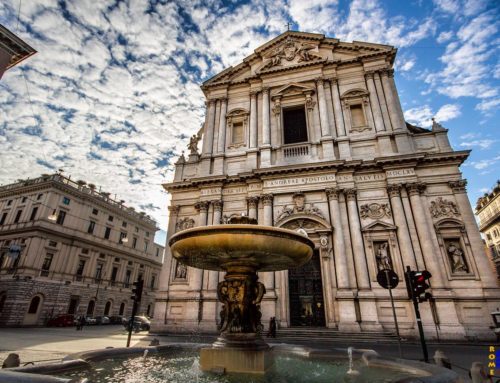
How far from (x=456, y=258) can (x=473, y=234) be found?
1343 millimetres

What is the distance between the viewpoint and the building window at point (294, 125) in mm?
18266

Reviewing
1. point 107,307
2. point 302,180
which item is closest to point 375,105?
point 302,180

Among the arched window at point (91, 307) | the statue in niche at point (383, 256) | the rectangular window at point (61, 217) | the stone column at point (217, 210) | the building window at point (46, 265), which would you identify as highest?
the rectangular window at point (61, 217)

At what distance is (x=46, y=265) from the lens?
2642 centimetres

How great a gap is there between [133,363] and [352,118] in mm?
16629

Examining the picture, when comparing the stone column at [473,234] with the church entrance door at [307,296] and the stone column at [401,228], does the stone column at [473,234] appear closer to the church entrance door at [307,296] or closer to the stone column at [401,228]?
the stone column at [401,228]

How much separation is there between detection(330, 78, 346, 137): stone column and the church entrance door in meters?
7.37

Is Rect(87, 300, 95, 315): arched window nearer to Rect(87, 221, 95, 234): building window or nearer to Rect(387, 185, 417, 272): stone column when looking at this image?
Rect(87, 221, 95, 234): building window

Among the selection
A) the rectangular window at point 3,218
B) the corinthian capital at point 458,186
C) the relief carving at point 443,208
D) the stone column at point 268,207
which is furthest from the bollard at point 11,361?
the rectangular window at point 3,218

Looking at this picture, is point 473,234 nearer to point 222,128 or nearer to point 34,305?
point 222,128

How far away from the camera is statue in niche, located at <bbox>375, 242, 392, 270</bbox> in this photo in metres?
13.4

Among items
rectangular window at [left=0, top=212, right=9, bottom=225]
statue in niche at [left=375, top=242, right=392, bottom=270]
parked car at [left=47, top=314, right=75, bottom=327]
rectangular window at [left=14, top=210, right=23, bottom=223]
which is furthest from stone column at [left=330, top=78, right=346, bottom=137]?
rectangular window at [left=0, top=212, right=9, bottom=225]

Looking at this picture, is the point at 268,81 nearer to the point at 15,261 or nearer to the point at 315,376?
the point at 315,376

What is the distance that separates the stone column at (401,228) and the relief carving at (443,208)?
149cm
